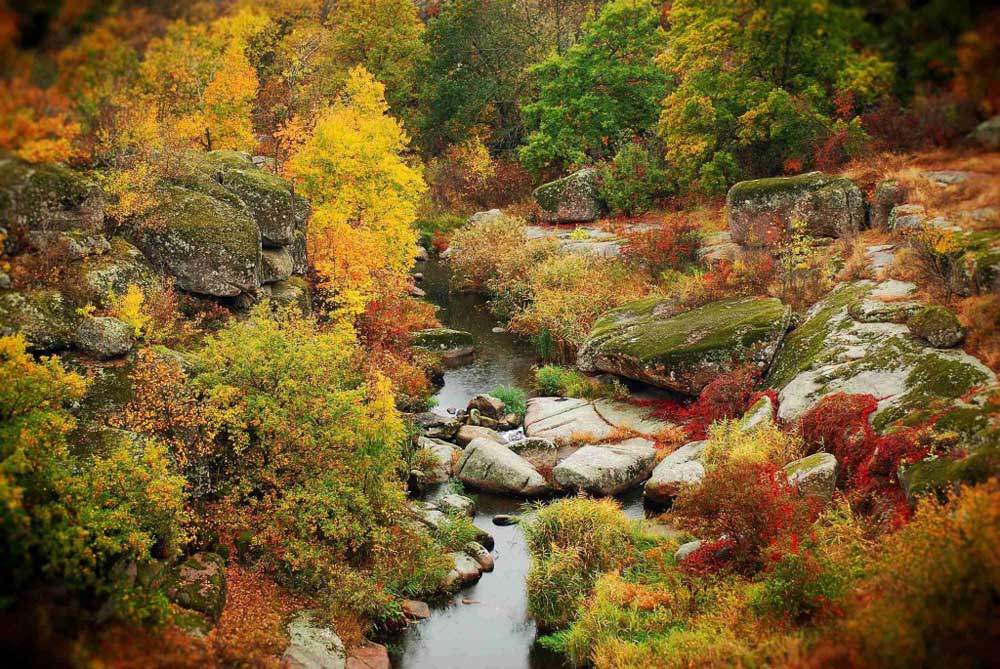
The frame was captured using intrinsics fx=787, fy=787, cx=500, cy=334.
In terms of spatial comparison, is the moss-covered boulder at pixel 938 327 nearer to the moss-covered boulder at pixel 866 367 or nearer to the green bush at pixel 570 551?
the moss-covered boulder at pixel 866 367

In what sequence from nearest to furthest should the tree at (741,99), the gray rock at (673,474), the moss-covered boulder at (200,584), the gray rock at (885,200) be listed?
the moss-covered boulder at (200,584)
the gray rock at (673,474)
the gray rock at (885,200)
the tree at (741,99)

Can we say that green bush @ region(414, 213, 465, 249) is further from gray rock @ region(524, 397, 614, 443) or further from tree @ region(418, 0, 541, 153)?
gray rock @ region(524, 397, 614, 443)

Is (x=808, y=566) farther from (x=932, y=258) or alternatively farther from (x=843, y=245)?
(x=843, y=245)

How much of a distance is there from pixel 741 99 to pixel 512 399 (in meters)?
15.1

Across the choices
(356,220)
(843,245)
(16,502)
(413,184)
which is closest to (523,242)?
(413,184)

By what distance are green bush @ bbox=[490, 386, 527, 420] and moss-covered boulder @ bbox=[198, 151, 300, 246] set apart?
7.53 metres

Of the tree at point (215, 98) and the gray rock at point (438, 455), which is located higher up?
the tree at point (215, 98)

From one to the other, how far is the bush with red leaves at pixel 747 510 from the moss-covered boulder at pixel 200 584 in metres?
7.63

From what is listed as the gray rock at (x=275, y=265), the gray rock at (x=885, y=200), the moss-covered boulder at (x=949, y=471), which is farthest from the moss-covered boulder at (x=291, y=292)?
the gray rock at (x=885, y=200)

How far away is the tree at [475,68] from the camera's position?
5088 cm

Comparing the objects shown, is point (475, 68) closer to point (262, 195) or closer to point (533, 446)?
point (262, 195)

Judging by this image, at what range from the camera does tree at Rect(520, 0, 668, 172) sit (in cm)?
4094

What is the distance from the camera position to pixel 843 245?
2239 centimetres

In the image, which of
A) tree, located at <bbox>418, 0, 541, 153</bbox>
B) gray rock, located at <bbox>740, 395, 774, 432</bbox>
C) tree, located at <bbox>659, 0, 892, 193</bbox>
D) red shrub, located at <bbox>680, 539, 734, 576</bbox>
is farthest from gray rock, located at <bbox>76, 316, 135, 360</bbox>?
tree, located at <bbox>418, 0, 541, 153</bbox>
